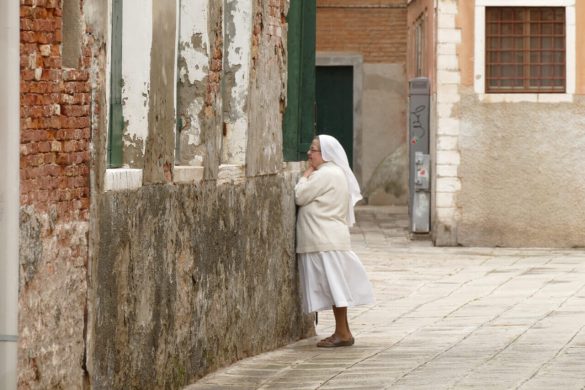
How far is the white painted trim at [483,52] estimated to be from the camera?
75.0 feet

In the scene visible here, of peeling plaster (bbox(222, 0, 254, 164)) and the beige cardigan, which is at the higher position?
peeling plaster (bbox(222, 0, 254, 164))

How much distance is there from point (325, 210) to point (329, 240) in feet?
0.73

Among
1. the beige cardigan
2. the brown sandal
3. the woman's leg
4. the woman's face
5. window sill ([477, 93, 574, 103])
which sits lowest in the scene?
the brown sandal

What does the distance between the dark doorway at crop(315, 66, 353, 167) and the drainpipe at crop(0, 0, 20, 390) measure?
2650 centimetres

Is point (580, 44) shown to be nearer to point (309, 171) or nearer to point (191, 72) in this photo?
point (309, 171)

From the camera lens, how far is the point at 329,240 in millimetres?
13023

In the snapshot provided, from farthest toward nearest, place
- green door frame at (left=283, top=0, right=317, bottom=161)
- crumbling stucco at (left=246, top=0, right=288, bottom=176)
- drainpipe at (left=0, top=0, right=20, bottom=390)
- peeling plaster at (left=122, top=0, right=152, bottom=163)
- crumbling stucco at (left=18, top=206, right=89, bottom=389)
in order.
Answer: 1. green door frame at (left=283, top=0, right=317, bottom=161)
2. crumbling stucco at (left=246, top=0, right=288, bottom=176)
3. peeling plaster at (left=122, top=0, right=152, bottom=163)
4. crumbling stucco at (left=18, top=206, right=89, bottom=389)
5. drainpipe at (left=0, top=0, right=20, bottom=390)

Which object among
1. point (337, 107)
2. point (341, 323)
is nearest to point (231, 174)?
point (341, 323)

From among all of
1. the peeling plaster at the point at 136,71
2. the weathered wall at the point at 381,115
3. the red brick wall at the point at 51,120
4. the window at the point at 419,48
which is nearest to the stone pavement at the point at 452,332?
the peeling plaster at the point at 136,71

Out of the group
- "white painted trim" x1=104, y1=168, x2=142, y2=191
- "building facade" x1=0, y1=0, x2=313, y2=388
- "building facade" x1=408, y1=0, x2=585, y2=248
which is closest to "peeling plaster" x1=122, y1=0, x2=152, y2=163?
"building facade" x1=0, y1=0, x2=313, y2=388

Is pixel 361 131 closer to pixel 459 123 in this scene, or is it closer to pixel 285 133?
pixel 459 123

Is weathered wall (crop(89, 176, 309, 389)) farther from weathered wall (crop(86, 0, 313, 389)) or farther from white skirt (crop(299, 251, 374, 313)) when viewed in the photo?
white skirt (crop(299, 251, 374, 313))

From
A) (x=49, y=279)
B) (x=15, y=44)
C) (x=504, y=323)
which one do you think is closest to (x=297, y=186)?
(x=504, y=323)

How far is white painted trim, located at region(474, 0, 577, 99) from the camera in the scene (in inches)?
901
